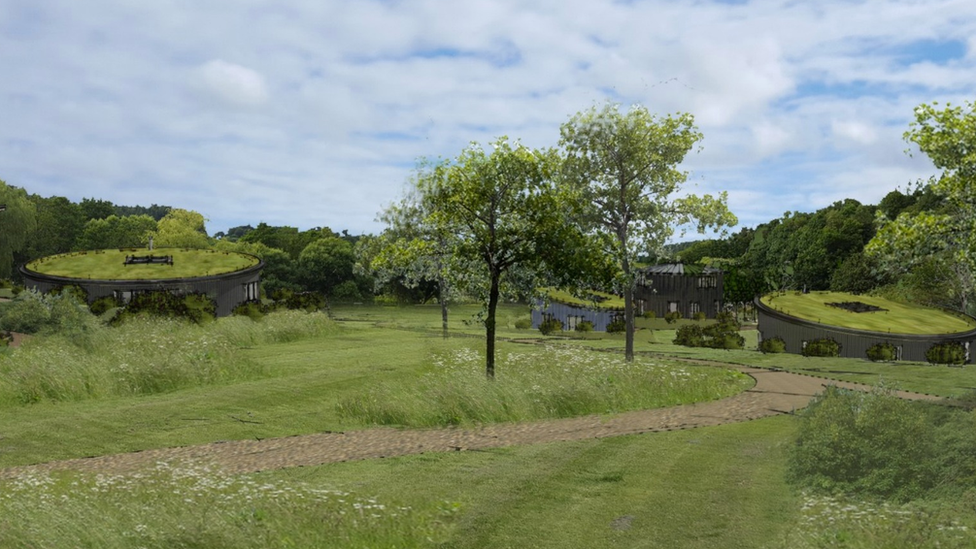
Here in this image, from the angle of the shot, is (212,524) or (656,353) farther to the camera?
(656,353)

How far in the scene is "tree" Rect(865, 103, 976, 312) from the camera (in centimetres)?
1655

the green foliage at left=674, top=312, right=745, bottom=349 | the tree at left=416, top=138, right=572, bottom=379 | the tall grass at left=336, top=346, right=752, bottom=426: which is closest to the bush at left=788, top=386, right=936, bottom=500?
the tall grass at left=336, top=346, right=752, bottom=426

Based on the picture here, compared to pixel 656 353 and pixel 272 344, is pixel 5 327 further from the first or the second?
pixel 656 353

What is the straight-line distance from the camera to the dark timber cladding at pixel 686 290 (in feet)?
186

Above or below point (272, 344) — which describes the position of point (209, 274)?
above

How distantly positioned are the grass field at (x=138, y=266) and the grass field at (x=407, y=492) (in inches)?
1203

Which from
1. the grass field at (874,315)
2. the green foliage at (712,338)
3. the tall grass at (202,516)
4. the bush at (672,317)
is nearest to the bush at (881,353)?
the grass field at (874,315)

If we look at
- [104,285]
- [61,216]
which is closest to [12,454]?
[104,285]

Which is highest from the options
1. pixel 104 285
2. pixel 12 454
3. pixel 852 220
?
pixel 852 220

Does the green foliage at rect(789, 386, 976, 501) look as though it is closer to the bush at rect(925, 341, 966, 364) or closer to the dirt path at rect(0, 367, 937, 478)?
the dirt path at rect(0, 367, 937, 478)

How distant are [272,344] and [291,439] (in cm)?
2079

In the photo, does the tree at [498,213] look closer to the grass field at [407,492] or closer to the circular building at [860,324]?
the grass field at [407,492]

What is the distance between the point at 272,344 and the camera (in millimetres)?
34406

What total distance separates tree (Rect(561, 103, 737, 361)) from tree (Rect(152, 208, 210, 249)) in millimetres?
50921
